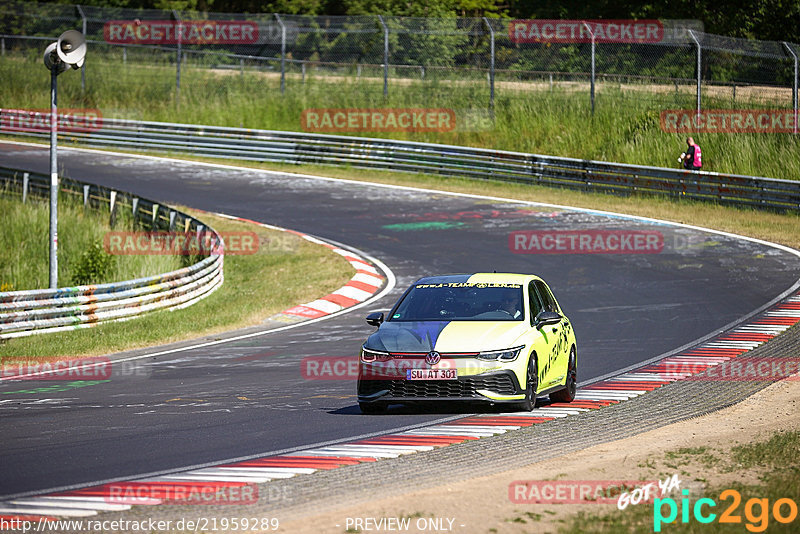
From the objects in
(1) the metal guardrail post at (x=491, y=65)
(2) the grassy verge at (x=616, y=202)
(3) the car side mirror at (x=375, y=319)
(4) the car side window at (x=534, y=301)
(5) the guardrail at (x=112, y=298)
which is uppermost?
(1) the metal guardrail post at (x=491, y=65)

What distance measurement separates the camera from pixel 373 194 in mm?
33438

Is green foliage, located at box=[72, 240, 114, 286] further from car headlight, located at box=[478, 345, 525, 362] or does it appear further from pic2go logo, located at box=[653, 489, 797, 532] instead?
pic2go logo, located at box=[653, 489, 797, 532]

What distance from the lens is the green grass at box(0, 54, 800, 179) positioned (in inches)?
1339

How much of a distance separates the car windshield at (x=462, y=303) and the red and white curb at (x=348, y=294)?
303 inches

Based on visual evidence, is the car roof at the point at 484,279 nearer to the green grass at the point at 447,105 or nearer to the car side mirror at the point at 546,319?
the car side mirror at the point at 546,319

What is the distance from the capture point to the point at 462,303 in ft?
40.1

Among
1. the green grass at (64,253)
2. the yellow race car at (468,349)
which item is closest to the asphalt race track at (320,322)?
the yellow race car at (468,349)

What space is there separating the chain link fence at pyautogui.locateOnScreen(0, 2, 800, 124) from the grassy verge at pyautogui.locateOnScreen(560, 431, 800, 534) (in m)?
23.7

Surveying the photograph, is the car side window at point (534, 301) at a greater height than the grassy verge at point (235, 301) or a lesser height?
greater

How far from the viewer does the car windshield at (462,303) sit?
471 inches

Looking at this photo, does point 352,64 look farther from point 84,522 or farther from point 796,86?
point 84,522

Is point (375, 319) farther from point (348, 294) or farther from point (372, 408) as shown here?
point (348, 294)

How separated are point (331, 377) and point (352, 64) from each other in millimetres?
28479

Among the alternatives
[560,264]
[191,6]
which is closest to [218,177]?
[560,264]
